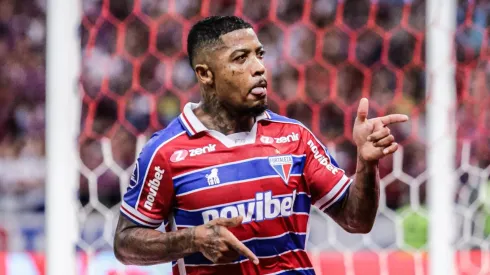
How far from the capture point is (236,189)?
2033 mm

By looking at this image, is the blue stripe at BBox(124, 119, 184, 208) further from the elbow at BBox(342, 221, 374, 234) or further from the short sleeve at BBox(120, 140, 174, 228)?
the elbow at BBox(342, 221, 374, 234)

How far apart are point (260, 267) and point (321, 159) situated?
0.32m

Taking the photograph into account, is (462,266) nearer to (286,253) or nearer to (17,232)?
(286,253)

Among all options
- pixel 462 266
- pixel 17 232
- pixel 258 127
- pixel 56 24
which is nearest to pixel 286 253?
pixel 258 127

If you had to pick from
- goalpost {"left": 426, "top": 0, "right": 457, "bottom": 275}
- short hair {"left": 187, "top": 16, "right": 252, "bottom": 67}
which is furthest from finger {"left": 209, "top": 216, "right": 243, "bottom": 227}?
goalpost {"left": 426, "top": 0, "right": 457, "bottom": 275}

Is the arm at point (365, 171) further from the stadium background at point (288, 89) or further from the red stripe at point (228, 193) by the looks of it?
the stadium background at point (288, 89)

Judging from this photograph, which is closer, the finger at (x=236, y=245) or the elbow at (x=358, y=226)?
the finger at (x=236, y=245)

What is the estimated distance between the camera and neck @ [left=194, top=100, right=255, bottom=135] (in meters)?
2.13

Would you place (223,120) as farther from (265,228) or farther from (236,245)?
(236,245)

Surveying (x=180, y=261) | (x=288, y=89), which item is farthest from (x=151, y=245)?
(x=288, y=89)

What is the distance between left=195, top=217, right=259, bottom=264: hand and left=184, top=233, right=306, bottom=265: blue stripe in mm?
190

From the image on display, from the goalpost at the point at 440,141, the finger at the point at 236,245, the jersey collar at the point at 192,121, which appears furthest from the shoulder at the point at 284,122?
the goalpost at the point at 440,141

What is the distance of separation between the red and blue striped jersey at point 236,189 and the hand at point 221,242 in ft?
0.58

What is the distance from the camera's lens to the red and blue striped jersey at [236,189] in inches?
80.0
